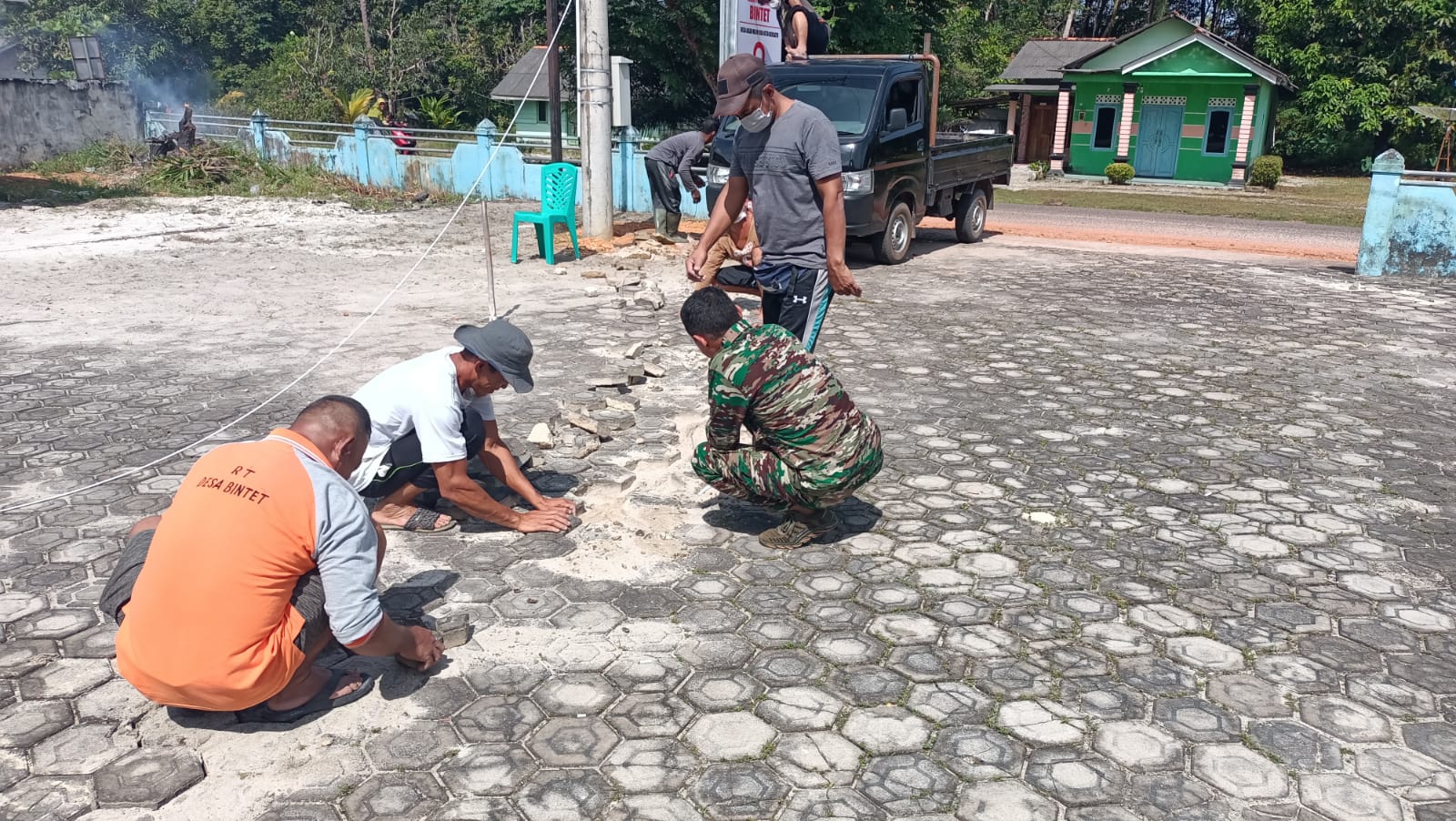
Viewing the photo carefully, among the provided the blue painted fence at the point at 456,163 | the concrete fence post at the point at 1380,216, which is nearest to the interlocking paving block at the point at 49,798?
the concrete fence post at the point at 1380,216

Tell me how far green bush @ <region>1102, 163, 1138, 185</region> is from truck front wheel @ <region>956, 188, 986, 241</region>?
52.2ft

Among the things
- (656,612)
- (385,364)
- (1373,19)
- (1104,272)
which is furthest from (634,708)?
(1373,19)

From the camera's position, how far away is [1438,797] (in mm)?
3016

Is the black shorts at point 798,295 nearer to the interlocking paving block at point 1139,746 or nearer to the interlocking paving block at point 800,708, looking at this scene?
the interlocking paving block at point 800,708

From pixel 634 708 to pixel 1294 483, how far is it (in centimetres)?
392

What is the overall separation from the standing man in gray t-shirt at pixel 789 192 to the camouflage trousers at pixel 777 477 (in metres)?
1.09

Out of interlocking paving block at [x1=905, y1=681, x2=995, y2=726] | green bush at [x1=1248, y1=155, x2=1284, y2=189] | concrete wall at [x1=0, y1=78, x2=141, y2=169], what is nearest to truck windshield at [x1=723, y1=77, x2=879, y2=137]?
interlocking paving block at [x1=905, y1=681, x2=995, y2=726]

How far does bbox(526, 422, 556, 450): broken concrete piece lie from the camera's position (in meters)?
5.88

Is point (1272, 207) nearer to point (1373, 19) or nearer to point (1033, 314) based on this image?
point (1373, 19)

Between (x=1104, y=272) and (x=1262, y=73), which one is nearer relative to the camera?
(x=1104, y=272)

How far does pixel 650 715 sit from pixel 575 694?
29 cm

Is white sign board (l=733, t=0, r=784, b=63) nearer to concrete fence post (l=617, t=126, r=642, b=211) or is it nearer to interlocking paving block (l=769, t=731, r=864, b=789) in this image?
concrete fence post (l=617, t=126, r=642, b=211)

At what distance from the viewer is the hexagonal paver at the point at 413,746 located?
124 inches

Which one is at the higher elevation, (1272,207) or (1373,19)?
(1373,19)
